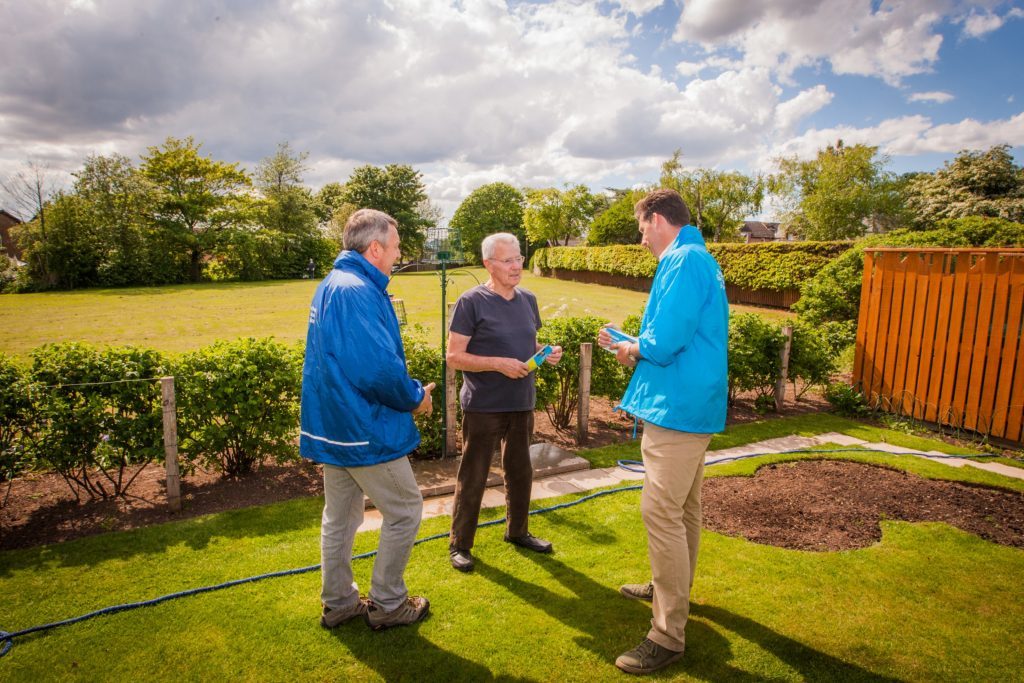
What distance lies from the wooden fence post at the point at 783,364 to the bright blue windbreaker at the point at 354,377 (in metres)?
6.78

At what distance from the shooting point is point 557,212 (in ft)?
182

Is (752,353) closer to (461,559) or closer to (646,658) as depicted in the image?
(461,559)

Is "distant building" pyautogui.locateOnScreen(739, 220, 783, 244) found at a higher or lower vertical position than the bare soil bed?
Answer: higher

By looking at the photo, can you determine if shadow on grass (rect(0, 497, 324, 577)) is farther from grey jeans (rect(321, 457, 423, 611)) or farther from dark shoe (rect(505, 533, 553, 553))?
dark shoe (rect(505, 533, 553, 553))

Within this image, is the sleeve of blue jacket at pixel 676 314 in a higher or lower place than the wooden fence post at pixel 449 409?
higher

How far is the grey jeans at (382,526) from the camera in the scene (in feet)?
8.96

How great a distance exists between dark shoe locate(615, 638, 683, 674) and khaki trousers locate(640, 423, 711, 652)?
3cm

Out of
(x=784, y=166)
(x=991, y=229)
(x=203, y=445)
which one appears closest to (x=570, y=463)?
(x=203, y=445)

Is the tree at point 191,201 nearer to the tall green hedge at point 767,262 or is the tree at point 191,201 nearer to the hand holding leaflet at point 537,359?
the tall green hedge at point 767,262

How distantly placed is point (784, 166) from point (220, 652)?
62.3 meters

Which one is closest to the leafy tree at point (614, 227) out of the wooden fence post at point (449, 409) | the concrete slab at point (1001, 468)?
the concrete slab at point (1001, 468)

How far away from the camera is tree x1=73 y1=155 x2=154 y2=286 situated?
29.8m

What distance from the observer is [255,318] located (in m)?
17.4

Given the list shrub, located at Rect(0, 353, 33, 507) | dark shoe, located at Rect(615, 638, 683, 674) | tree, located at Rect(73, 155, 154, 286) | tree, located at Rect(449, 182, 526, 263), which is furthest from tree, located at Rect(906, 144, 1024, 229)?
tree, located at Rect(73, 155, 154, 286)
